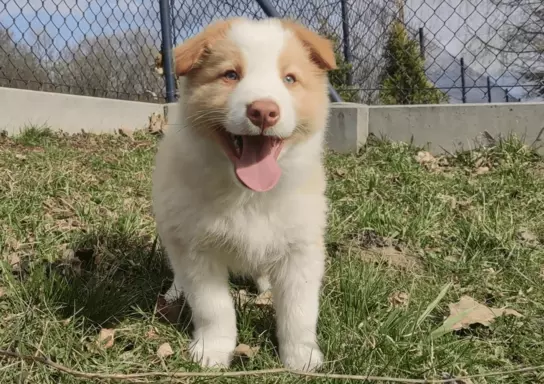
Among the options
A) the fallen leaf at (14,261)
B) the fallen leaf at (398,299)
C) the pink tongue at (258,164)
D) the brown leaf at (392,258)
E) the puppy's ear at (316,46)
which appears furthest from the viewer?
the brown leaf at (392,258)

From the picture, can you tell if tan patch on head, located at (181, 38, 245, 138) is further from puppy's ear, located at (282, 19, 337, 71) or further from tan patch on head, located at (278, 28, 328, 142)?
puppy's ear, located at (282, 19, 337, 71)

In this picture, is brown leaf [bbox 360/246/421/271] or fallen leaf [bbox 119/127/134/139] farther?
fallen leaf [bbox 119/127/134/139]

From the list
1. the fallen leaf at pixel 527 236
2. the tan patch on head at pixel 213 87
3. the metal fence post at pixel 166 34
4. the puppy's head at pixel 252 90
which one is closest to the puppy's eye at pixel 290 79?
the puppy's head at pixel 252 90

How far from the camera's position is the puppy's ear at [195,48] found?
218cm

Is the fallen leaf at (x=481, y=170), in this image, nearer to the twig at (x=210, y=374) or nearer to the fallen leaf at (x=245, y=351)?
the twig at (x=210, y=374)

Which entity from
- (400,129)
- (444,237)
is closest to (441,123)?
(400,129)

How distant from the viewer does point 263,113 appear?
195 cm

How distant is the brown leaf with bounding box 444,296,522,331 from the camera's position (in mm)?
2311

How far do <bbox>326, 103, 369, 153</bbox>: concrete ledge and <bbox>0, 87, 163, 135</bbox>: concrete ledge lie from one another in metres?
2.27

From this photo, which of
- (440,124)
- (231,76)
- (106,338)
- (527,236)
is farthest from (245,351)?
(440,124)

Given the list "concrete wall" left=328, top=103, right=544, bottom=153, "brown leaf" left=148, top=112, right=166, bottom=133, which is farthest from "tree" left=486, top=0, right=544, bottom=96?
"brown leaf" left=148, top=112, right=166, bottom=133

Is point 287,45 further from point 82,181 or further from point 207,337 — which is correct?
point 82,181

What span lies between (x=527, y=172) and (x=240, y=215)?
3.00 m

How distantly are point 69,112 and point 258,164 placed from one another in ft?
14.8
